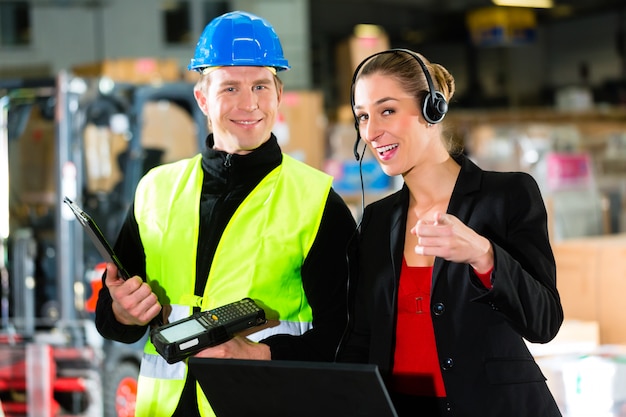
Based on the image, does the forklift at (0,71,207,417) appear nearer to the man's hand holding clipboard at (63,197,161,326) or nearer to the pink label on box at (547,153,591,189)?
the pink label on box at (547,153,591,189)

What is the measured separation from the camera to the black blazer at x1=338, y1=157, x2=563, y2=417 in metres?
1.73

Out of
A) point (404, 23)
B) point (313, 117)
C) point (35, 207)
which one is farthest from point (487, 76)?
point (35, 207)

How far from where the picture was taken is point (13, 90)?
5633 mm

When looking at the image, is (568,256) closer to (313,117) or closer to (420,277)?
(420,277)

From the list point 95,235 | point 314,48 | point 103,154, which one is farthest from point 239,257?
point 314,48

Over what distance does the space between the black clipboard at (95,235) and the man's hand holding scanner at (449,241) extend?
69 centimetres

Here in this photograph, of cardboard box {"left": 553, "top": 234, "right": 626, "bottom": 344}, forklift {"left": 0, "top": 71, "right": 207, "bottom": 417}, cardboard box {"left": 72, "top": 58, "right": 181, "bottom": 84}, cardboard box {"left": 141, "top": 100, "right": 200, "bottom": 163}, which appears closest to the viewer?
cardboard box {"left": 553, "top": 234, "right": 626, "bottom": 344}

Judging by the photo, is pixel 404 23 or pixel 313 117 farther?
pixel 404 23

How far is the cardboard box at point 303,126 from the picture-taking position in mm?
6980

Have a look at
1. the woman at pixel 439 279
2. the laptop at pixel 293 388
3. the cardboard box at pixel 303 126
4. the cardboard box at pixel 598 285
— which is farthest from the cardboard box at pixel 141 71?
the laptop at pixel 293 388

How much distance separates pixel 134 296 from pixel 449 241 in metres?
0.76

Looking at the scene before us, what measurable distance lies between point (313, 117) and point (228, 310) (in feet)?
17.7

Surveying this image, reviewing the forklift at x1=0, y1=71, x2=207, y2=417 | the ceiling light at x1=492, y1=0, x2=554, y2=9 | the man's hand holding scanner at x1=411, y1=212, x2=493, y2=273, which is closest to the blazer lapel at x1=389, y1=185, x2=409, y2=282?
the man's hand holding scanner at x1=411, y1=212, x2=493, y2=273

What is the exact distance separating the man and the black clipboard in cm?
2
